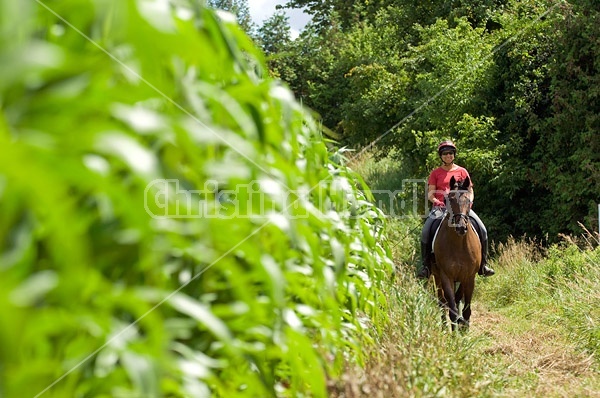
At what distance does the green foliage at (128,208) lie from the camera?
3.58 ft

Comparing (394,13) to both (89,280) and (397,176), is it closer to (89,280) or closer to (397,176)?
(397,176)

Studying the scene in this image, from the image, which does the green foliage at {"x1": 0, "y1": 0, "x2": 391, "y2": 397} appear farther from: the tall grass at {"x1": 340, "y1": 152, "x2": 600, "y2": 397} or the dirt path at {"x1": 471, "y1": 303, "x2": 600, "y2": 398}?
the dirt path at {"x1": 471, "y1": 303, "x2": 600, "y2": 398}

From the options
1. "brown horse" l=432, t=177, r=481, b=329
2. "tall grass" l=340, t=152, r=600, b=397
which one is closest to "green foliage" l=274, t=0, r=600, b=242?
"tall grass" l=340, t=152, r=600, b=397

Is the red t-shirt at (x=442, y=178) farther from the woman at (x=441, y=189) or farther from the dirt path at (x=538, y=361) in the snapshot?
the dirt path at (x=538, y=361)

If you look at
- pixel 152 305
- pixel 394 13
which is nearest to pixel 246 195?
pixel 152 305

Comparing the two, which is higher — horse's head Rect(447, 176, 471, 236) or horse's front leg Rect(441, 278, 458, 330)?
horse's head Rect(447, 176, 471, 236)

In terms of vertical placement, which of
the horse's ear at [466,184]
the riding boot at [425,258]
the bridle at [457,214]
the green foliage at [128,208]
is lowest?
the riding boot at [425,258]

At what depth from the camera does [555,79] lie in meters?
14.9

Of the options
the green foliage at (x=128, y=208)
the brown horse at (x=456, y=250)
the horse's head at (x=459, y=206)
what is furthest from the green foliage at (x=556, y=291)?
the green foliage at (x=128, y=208)

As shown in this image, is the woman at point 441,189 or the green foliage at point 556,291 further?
the woman at point 441,189

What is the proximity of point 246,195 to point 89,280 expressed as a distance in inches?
23.4

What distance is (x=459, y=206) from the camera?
25.2 feet

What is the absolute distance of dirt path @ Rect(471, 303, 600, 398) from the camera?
16.0 ft

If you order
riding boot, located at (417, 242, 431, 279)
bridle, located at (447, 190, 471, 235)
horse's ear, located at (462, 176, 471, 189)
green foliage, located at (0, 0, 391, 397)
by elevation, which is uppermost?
green foliage, located at (0, 0, 391, 397)
